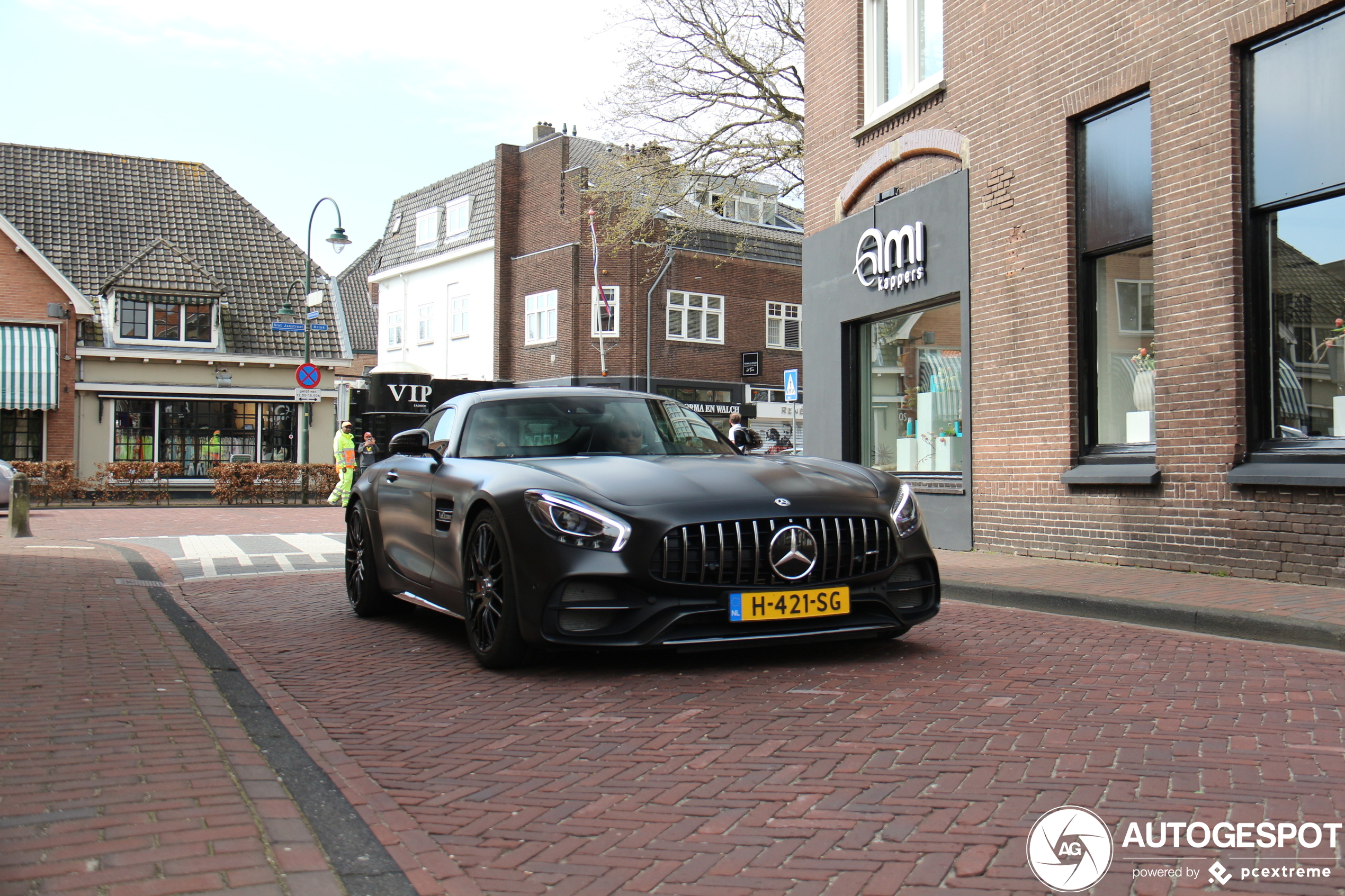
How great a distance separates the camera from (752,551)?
516cm

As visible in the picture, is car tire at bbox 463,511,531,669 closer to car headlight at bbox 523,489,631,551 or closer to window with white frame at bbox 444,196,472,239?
car headlight at bbox 523,489,631,551

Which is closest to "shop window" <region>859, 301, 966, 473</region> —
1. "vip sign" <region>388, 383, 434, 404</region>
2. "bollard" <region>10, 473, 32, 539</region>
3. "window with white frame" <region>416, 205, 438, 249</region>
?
"bollard" <region>10, 473, 32, 539</region>

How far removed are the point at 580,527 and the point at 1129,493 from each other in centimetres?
645

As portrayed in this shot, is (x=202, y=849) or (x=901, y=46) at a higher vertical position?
(x=901, y=46)

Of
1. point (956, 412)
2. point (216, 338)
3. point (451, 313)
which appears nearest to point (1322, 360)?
point (956, 412)

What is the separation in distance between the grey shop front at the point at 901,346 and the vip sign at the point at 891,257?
16mm

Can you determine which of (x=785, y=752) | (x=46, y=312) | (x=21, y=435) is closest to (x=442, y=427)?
(x=785, y=752)

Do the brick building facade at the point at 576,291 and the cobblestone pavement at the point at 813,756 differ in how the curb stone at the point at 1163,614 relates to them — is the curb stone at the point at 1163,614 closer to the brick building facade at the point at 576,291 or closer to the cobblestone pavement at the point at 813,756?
the cobblestone pavement at the point at 813,756

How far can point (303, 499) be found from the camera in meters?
26.6

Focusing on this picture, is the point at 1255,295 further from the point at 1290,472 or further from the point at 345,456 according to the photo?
the point at 345,456

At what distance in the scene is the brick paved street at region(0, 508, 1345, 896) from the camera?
2.98 meters

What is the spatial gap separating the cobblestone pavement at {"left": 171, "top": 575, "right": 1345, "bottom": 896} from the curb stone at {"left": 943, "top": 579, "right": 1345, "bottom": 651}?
192 millimetres

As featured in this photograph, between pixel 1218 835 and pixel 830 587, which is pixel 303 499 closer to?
pixel 830 587

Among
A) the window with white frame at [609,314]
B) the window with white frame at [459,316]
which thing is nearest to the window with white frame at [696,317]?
the window with white frame at [609,314]
